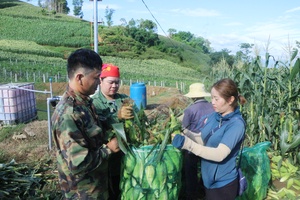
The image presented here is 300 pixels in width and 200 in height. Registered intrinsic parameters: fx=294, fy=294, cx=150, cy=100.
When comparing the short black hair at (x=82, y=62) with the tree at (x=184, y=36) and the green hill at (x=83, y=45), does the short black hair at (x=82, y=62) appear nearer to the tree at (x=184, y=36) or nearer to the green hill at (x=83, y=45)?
the green hill at (x=83, y=45)

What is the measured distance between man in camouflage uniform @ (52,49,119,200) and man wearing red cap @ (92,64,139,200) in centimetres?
25

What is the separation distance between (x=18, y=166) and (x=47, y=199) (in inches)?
35.0

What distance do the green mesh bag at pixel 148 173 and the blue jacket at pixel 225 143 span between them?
1.07 feet

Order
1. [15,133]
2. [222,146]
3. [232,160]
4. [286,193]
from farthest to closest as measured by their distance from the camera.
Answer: [15,133]
[286,193]
[232,160]
[222,146]

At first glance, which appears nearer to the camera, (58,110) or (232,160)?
(58,110)

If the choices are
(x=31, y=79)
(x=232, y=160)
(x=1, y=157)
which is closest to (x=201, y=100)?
(x=232, y=160)

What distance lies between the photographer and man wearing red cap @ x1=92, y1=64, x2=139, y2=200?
2.25 m

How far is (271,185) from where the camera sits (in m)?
3.93

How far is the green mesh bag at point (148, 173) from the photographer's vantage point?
2143 millimetres

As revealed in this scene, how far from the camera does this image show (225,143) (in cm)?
217

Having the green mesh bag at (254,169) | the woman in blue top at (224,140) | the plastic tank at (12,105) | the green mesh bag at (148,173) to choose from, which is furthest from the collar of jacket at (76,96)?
the plastic tank at (12,105)

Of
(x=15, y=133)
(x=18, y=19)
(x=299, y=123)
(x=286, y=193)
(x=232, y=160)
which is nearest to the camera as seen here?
(x=232, y=160)

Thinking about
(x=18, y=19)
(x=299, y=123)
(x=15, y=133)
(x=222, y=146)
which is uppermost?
(x=18, y=19)

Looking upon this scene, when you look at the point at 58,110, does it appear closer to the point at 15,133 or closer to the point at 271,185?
the point at 271,185
